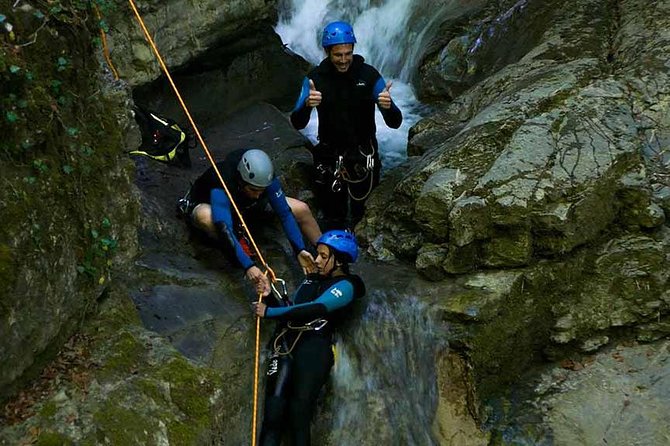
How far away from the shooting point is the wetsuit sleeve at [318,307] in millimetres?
5398

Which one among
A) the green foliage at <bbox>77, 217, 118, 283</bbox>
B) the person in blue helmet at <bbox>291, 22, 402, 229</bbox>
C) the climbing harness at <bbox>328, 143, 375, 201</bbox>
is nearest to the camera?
the green foliage at <bbox>77, 217, 118, 283</bbox>

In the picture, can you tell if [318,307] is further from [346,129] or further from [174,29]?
[174,29]

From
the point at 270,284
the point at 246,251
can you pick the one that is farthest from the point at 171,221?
the point at 270,284

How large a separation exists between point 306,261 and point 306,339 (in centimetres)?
90

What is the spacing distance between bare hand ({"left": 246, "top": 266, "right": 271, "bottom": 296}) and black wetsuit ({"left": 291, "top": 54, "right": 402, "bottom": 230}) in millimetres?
2029

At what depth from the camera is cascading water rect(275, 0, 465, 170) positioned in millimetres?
10344

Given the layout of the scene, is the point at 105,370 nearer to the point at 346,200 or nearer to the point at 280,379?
the point at 280,379

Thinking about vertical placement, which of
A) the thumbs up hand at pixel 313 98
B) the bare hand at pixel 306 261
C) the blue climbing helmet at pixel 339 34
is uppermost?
the blue climbing helmet at pixel 339 34

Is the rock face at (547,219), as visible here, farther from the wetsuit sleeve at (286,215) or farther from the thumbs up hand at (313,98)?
the thumbs up hand at (313,98)

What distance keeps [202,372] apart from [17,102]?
212 cm

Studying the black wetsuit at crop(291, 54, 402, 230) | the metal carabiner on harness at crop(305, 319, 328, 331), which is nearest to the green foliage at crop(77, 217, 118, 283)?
the metal carabiner on harness at crop(305, 319, 328, 331)

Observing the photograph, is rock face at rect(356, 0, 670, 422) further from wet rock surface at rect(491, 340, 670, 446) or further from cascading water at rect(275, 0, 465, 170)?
cascading water at rect(275, 0, 465, 170)

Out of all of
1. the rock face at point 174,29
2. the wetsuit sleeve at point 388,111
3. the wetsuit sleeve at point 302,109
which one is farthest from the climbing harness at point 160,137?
the wetsuit sleeve at point 388,111

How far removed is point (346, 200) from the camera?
7.79 m
